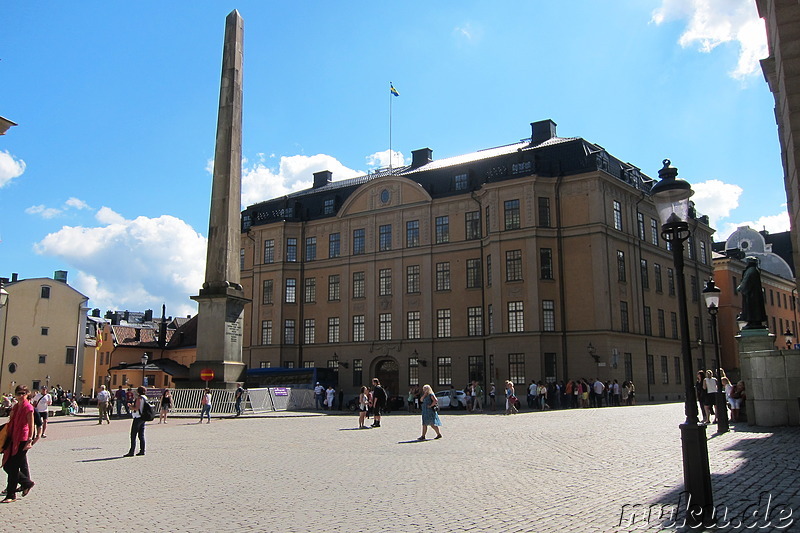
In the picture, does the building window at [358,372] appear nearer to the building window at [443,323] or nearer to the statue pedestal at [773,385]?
the building window at [443,323]

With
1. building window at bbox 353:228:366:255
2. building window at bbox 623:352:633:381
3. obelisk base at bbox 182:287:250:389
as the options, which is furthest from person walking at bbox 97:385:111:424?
building window at bbox 623:352:633:381

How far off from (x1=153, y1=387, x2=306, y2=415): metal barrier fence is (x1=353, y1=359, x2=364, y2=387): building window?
10.9 meters

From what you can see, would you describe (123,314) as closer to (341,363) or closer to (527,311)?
(341,363)

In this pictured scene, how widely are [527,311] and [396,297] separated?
1035 centimetres

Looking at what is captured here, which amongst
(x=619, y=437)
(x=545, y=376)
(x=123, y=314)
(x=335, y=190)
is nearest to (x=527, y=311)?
(x=545, y=376)

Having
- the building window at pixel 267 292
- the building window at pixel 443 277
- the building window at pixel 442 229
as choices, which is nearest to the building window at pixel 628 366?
the building window at pixel 443 277

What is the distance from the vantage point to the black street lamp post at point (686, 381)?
750 centimetres

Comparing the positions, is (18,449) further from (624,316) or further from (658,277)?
(658,277)

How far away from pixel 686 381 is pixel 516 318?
110ft

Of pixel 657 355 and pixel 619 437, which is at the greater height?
pixel 657 355

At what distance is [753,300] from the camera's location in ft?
64.3

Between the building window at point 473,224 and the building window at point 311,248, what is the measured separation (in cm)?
1288

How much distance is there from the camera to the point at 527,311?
134 ft

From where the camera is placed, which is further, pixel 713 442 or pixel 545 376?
pixel 545 376
